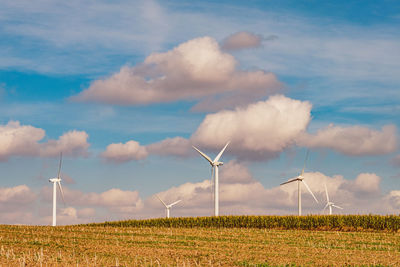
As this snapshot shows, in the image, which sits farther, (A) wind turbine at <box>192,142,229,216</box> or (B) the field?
(A) wind turbine at <box>192,142,229,216</box>

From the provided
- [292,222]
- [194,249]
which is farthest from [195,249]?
[292,222]

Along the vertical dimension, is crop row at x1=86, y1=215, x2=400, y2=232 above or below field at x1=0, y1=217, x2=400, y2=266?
above

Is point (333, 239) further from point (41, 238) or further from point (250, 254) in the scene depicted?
point (41, 238)

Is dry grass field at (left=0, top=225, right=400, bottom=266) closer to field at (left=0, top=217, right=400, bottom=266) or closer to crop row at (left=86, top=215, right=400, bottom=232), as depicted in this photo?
field at (left=0, top=217, right=400, bottom=266)

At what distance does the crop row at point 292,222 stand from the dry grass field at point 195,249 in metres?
11.4

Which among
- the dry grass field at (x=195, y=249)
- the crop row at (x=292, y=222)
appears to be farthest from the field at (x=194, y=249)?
the crop row at (x=292, y=222)

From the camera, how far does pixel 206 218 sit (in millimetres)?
85750

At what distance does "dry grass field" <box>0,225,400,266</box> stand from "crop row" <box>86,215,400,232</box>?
37.5 ft

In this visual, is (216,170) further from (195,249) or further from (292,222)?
(195,249)

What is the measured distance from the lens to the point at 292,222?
3204 inches

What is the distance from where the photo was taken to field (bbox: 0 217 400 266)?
37.0 meters

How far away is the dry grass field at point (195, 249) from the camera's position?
37.0 meters

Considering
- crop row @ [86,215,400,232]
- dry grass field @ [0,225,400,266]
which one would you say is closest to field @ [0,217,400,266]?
dry grass field @ [0,225,400,266]

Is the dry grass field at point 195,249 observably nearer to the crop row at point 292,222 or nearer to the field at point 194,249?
the field at point 194,249
